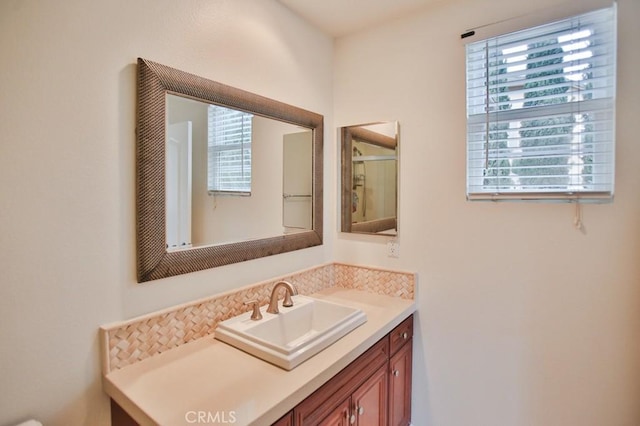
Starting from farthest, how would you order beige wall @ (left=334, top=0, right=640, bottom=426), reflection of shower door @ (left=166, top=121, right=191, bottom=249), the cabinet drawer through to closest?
the cabinet drawer
beige wall @ (left=334, top=0, right=640, bottom=426)
reflection of shower door @ (left=166, top=121, right=191, bottom=249)

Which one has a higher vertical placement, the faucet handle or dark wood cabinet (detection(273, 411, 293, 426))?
the faucet handle

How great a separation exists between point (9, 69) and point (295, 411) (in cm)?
135

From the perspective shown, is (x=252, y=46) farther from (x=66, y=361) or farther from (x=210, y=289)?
(x=66, y=361)

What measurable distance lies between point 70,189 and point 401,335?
1633 millimetres

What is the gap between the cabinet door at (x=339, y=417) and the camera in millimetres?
1270

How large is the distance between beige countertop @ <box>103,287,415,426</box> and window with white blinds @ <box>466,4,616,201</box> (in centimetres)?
106

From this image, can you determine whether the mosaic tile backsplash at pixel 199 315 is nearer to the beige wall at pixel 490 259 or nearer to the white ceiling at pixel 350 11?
the beige wall at pixel 490 259

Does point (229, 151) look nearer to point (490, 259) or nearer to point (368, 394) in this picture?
point (368, 394)

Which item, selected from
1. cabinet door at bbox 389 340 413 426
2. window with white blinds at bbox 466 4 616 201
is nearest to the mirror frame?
cabinet door at bbox 389 340 413 426

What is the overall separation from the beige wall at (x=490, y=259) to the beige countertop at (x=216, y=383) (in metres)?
0.71

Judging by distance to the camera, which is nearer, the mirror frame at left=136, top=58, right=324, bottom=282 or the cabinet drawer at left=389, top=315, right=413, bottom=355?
the mirror frame at left=136, top=58, right=324, bottom=282

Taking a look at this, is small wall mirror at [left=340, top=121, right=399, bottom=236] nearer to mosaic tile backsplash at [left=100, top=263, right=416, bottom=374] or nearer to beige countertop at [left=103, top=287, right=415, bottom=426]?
mosaic tile backsplash at [left=100, top=263, right=416, bottom=374]

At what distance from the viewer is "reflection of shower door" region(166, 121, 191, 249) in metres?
1.34

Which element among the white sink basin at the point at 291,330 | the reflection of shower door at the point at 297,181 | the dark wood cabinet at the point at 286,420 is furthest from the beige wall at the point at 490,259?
the dark wood cabinet at the point at 286,420
